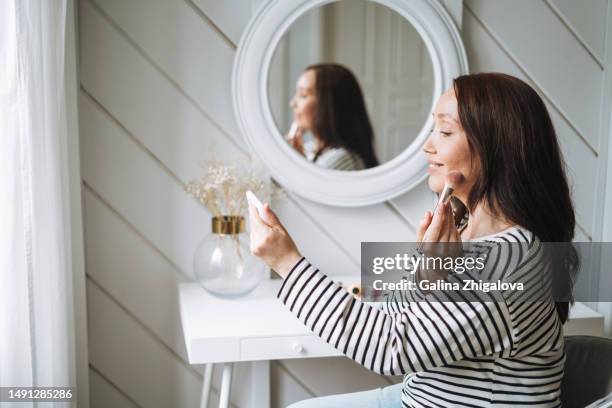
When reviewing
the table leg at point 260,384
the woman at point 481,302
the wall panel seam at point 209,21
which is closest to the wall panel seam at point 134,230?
the table leg at point 260,384

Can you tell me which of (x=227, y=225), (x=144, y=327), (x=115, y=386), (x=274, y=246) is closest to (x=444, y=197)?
(x=274, y=246)

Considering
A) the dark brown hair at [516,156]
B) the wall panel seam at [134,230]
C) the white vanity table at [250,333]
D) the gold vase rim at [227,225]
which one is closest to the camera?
the dark brown hair at [516,156]

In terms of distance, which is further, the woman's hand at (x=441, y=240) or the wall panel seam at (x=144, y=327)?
the wall panel seam at (x=144, y=327)

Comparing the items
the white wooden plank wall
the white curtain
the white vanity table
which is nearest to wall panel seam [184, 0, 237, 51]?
the white wooden plank wall

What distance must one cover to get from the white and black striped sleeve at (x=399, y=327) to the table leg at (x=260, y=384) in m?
0.67

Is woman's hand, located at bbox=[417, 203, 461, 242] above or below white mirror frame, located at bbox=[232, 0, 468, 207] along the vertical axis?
below

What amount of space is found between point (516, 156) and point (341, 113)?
0.80 meters

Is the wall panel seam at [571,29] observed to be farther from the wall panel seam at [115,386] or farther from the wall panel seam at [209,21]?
the wall panel seam at [115,386]

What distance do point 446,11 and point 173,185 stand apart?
0.95m

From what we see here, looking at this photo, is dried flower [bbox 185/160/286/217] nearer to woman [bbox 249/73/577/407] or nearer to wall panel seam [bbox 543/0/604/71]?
woman [bbox 249/73/577/407]

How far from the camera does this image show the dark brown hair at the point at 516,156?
116 cm

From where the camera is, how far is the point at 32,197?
1200mm

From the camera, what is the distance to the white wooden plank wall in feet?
5.97

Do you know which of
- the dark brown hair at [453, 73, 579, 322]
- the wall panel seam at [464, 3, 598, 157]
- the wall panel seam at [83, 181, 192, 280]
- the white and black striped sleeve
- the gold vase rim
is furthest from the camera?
the wall panel seam at [464, 3, 598, 157]
